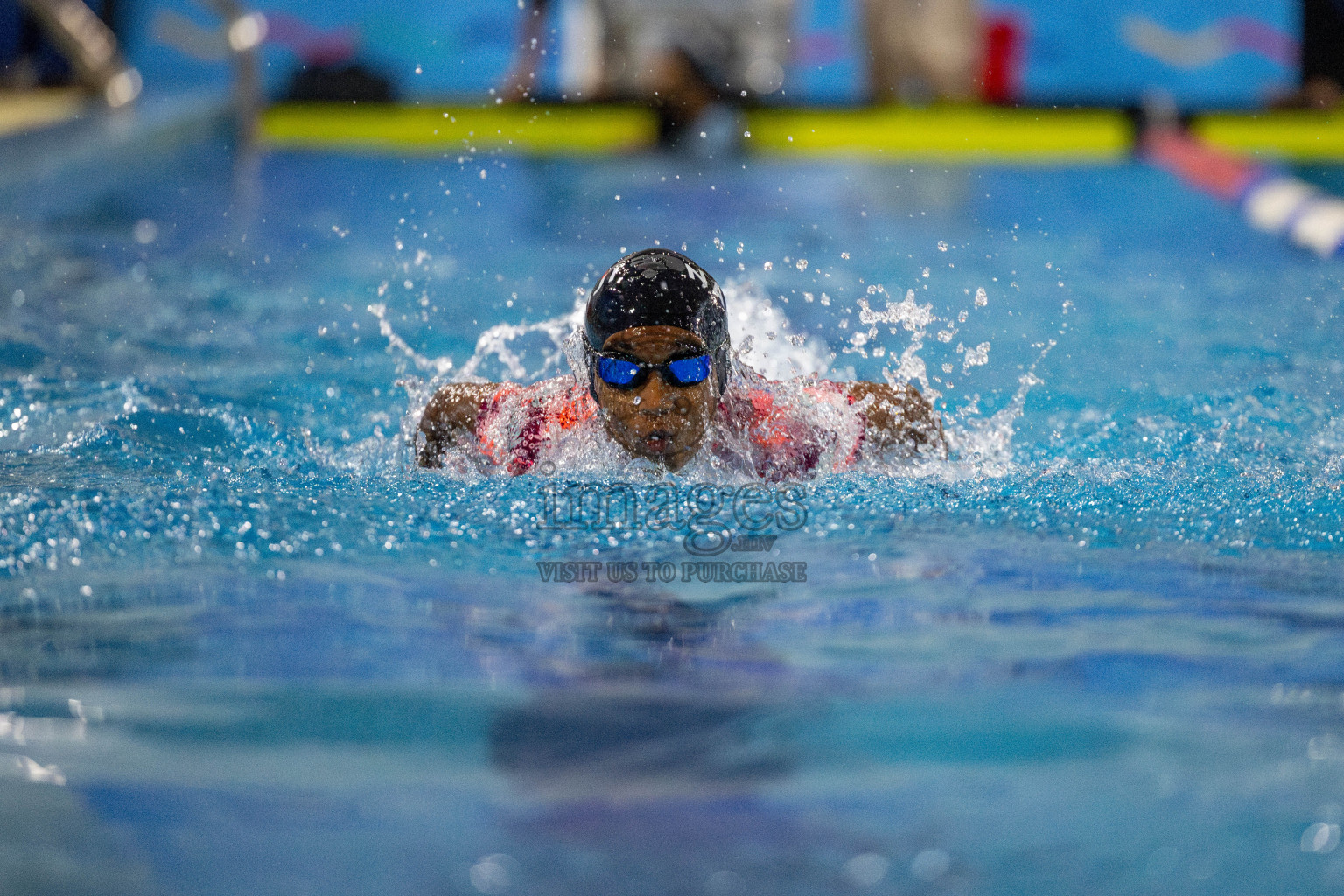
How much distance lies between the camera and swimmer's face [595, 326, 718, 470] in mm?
2900

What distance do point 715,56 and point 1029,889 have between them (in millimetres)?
11428

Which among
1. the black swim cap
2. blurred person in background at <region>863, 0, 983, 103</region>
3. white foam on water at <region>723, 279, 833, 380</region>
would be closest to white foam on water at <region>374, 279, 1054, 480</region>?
white foam on water at <region>723, 279, 833, 380</region>

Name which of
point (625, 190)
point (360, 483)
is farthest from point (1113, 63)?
point (360, 483)

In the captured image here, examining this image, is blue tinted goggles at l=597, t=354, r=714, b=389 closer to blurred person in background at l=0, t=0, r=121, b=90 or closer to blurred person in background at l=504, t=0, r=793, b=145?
blurred person in background at l=504, t=0, r=793, b=145

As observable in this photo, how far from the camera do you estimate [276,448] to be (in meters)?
3.49

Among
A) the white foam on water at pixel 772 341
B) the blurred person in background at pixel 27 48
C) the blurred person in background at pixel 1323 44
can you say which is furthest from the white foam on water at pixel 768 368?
the blurred person in background at pixel 27 48

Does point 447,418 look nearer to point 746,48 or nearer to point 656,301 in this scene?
point 656,301

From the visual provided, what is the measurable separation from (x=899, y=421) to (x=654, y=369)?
2.32 feet

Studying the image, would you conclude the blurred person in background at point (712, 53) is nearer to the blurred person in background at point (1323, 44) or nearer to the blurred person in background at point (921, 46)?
the blurred person in background at point (921, 46)

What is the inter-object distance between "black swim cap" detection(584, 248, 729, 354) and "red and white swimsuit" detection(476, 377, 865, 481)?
0.22 m

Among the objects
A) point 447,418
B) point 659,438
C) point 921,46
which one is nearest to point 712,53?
point 921,46

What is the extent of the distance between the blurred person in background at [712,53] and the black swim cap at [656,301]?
22.6 feet

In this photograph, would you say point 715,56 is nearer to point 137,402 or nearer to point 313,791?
point 137,402

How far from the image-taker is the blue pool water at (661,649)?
1.59 metres
